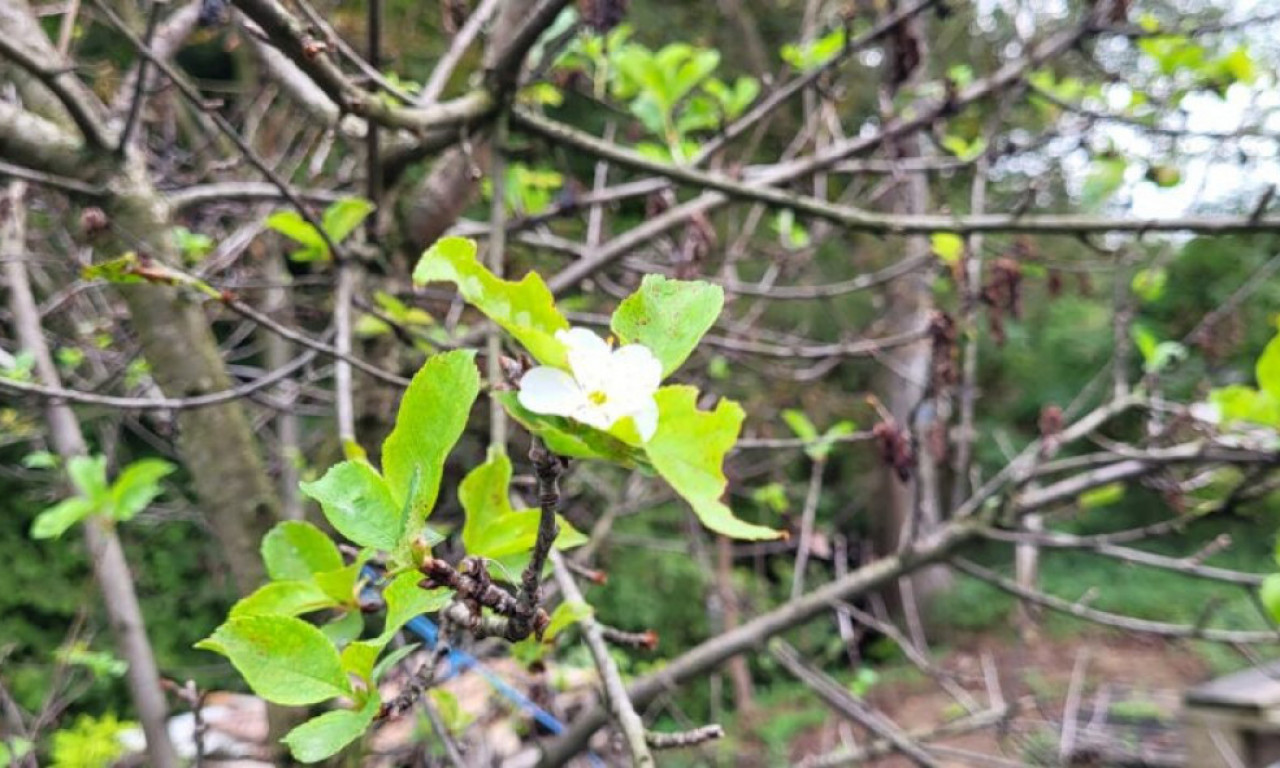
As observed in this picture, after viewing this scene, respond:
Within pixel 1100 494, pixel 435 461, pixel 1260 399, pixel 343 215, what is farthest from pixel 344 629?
pixel 1100 494

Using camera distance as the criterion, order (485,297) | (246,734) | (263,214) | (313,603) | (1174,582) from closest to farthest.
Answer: (485,297) → (313,603) → (263,214) → (246,734) → (1174,582)

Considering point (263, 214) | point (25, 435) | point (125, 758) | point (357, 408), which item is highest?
point (263, 214)

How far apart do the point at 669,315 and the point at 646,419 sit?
67 mm

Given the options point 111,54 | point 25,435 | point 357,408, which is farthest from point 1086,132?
point 111,54

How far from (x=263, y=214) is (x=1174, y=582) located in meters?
9.30

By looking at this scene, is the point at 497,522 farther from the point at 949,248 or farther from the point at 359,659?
the point at 949,248

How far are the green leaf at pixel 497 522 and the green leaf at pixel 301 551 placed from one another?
0.61ft

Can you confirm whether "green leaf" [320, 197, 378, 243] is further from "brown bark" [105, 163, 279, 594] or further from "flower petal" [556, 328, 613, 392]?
"flower petal" [556, 328, 613, 392]

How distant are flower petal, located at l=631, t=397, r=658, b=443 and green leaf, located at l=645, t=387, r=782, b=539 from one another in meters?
0.02

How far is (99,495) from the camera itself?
150 cm

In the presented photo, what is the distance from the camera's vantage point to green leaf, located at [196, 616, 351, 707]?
1.74 feet

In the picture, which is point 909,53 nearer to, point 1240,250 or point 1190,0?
point 1240,250

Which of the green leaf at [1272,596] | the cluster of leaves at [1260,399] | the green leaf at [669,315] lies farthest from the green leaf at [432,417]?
the green leaf at [1272,596]

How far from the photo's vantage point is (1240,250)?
29.9ft
